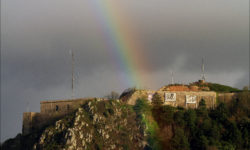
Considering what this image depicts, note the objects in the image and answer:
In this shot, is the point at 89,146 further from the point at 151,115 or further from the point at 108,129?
the point at 151,115

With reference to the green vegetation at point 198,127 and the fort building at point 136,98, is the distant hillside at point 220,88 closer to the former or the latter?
the fort building at point 136,98

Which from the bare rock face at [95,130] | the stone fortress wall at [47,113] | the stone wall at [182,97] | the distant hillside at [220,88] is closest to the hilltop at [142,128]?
the bare rock face at [95,130]

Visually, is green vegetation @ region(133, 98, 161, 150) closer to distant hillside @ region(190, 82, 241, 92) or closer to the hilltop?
the hilltop

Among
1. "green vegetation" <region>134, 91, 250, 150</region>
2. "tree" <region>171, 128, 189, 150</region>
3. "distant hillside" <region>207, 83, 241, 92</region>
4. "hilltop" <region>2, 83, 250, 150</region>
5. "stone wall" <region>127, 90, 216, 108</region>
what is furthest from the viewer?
"distant hillside" <region>207, 83, 241, 92</region>

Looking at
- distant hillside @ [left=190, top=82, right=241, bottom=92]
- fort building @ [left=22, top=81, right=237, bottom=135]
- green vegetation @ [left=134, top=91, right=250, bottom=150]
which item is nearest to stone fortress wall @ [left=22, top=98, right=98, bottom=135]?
fort building @ [left=22, top=81, right=237, bottom=135]

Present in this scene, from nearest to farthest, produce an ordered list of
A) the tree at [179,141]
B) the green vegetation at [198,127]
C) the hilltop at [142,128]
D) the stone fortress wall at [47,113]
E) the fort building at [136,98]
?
the hilltop at [142,128] < the tree at [179,141] < the green vegetation at [198,127] < the stone fortress wall at [47,113] < the fort building at [136,98]

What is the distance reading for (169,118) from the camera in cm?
7581

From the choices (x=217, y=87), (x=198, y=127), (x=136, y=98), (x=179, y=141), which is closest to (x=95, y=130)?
(x=136, y=98)

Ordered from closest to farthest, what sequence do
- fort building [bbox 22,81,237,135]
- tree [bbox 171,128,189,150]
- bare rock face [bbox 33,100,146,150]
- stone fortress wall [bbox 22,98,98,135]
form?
bare rock face [bbox 33,100,146,150] → tree [bbox 171,128,189,150] → stone fortress wall [bbox 22,98,98,135] → fort building [bbox 22,81,237,135]

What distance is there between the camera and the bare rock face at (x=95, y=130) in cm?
6900

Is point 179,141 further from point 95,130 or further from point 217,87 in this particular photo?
point 217,87

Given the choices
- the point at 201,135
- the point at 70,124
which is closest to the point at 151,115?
the point at 201,135

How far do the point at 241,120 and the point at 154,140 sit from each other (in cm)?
1576

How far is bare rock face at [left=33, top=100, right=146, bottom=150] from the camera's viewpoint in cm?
6900
